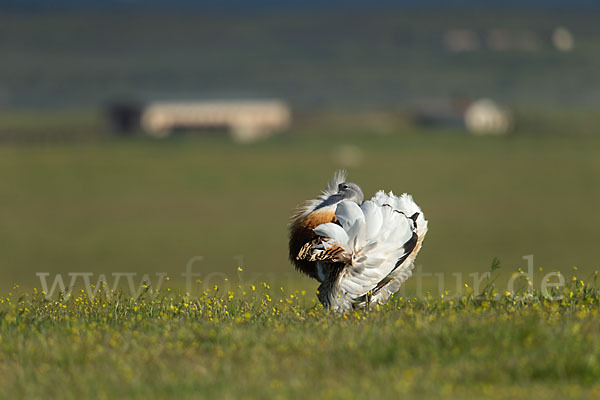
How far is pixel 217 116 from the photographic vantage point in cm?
15462

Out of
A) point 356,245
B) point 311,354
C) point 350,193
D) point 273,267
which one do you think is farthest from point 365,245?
point 273,267

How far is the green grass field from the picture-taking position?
21.7 feet

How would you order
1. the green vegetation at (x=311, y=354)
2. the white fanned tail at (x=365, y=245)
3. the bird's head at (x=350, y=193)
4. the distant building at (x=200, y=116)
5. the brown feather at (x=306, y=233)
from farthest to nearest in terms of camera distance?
the distant building at (x=200, y=116) → the bird's head at (x=350, y=193) → the brown feather at (x=306, y=233) → the white fanned tail at (x=365, y=245) → the green vegetation at (x=311, y=354)

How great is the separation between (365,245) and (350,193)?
889 mm

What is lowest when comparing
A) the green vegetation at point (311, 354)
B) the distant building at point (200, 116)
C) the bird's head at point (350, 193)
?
the green vegetation at point (311, 354)

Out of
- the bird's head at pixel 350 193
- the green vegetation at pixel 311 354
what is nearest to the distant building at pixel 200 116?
the bird's head at pixel 350 193

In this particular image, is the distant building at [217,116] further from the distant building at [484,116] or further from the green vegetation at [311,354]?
the green vegetation at [311,354]

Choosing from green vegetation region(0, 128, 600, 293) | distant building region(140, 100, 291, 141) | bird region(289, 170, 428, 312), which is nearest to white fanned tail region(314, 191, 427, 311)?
bird region(289, 170, 428, 312)

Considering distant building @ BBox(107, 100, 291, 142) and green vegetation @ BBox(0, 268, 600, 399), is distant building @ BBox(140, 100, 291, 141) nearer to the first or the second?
distant building @ BBox(107, 100, 291, 142)

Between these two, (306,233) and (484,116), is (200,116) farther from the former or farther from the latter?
(306,233)

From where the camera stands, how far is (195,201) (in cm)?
6494

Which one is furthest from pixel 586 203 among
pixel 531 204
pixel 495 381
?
pixel 495 381

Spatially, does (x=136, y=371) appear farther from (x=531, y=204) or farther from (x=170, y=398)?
(x=531, y=204)

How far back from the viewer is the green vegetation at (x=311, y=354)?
633cm
